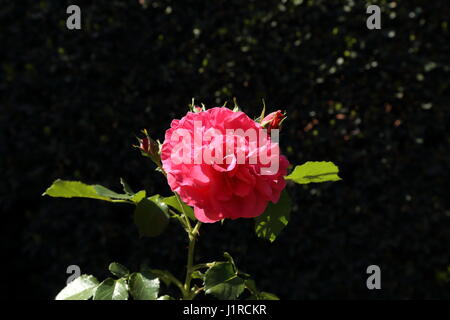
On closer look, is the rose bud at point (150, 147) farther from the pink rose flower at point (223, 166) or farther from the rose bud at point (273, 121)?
the rose bud at point (273, 121)

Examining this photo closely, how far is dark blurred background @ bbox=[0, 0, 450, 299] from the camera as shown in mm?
2822

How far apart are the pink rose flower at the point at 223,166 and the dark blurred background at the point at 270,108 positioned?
1797mm

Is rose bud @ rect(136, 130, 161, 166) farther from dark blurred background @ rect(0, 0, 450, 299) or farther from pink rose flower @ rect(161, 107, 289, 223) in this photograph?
dark blurred background @ rect(0, 0, 450, 299)

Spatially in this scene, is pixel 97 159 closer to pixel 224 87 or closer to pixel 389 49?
pixel 224 87

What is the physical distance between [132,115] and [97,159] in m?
0.31

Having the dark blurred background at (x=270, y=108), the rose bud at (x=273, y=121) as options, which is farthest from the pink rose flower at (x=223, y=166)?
the dark blurred background at (x=270, y=108)

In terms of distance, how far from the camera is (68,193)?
3.97 feet

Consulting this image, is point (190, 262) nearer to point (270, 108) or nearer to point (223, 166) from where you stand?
point (223, 166)

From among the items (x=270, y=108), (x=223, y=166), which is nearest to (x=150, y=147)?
(x=223, y=166)

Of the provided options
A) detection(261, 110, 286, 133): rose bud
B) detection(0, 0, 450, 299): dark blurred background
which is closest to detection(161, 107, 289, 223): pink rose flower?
detection(261, 110, 286, 133): rose bud

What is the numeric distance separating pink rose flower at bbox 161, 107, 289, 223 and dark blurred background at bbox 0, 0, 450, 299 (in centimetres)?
180

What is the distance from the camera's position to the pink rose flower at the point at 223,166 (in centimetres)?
104

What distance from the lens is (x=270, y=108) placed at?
9.46ft

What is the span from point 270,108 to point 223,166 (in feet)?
6.15
